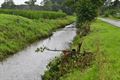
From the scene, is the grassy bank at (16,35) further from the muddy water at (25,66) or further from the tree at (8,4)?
the tree at (8,4)

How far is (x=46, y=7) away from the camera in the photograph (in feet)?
460

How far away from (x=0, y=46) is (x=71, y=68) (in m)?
14.4

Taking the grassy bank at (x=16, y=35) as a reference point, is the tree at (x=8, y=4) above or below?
below

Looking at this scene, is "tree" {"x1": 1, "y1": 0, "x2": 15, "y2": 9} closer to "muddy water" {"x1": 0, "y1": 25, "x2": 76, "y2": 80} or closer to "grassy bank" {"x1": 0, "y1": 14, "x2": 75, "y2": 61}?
"grassy bank" {"x1": 0, "y1": 14, "x2": 75, "y2": 61}

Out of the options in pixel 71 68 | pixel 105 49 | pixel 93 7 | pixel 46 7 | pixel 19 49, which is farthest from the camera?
pixel 46 7

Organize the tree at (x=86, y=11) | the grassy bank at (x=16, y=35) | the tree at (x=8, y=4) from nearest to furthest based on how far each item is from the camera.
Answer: the grassy bank at (x=16, y=35) < the tree at (x=86, y=11) < the tree at (x=8, y=4)

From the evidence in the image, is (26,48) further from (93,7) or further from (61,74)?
(61,74)

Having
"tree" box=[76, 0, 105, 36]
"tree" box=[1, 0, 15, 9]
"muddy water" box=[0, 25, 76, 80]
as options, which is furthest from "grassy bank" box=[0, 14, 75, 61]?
"tree" box=[1, 0, 15, 9]

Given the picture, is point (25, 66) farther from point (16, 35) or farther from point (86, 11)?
point (86, 11)

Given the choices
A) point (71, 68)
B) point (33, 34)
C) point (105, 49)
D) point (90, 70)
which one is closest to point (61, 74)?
point (71, 68)

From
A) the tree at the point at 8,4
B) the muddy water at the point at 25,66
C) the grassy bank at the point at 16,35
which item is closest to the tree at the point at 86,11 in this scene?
the grassy bank at the point at 16,35

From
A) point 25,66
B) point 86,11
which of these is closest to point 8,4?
point 86,11

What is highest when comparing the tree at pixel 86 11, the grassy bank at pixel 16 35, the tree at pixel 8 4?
the tree at pixel 86 11

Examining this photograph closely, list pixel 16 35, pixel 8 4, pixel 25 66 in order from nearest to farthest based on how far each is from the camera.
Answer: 1. pixel 25 66
2. pixel 16 35
3. pixel 8 4
